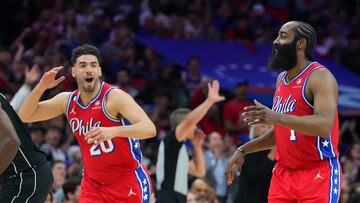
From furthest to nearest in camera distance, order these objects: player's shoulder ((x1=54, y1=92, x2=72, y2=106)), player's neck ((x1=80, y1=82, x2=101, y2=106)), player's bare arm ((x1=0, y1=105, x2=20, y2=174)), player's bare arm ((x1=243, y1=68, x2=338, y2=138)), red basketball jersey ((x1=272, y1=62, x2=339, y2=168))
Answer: player's shoulder ((x1=54, y1=92, x2=72, y2=106)), player's neck ((x1=80, y1=82, x2=101, y2=106)), red basketball jersey ((x1=272, y1=62, x2=339, y2=168)), player's bare arm ((x1=243, y1=68, x2=338, y2=138)), player's bare arm ((x1=0, y1=105, x2=20, y2=174))

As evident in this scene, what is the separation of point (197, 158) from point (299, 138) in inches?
144

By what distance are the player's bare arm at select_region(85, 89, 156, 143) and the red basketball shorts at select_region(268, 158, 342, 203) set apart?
1245mm

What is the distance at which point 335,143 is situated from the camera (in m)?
6.80

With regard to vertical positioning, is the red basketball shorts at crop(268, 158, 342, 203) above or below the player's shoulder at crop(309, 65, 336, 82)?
below

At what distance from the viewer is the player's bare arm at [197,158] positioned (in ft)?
33.0

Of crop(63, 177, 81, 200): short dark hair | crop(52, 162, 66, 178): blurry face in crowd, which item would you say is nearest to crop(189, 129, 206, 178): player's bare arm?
crop(63, 177, 81, 200): short dark hair

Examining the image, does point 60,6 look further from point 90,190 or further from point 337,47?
point 90,190

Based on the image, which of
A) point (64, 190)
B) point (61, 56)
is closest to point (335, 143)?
point (64, 190)

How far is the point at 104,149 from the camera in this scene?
24.6 feet

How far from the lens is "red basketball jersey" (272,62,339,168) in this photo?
21.9 ft

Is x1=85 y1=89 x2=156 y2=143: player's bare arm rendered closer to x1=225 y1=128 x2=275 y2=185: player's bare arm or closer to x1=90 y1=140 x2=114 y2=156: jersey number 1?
x1=90 y1=140 x2=114 y2=156: jersey number 1

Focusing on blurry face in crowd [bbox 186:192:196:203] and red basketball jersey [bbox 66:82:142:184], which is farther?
blurry face in crowd [bbox 186:192:196:203]

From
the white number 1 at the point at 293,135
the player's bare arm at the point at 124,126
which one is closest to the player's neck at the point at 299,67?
the white number 1 at the point at 293,135

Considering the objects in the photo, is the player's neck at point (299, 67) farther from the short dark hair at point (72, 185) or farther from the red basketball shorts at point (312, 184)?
the short dark hair at point (72, 185)
